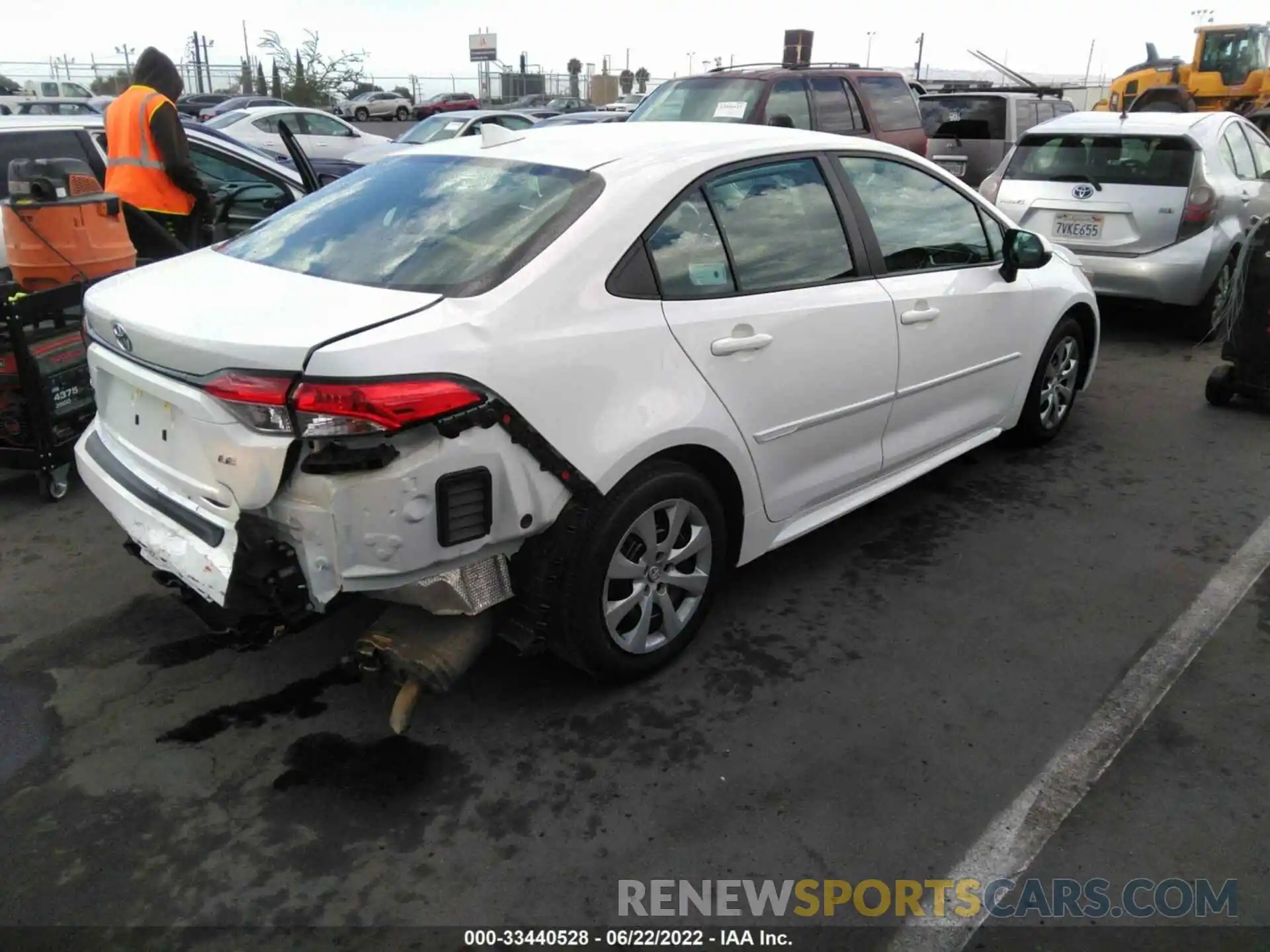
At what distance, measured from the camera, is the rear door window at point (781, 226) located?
333cm

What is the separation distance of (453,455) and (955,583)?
7.55ft

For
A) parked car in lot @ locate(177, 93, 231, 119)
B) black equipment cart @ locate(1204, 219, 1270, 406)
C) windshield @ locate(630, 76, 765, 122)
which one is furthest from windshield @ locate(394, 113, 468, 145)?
black equipment cart @ locate(1204, 219, 1270, 406)

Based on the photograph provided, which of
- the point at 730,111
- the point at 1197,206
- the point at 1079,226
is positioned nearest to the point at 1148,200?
the point at 1197,206

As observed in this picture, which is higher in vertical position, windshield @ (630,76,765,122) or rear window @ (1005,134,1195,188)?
windshield @ (630,76,765,122)

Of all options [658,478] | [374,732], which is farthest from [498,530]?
[374,732]

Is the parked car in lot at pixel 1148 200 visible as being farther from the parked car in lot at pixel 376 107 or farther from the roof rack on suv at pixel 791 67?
the parked car in lot at pixel 376 107

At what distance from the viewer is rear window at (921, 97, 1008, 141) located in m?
11.8

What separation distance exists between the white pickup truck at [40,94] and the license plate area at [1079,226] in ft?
46.0

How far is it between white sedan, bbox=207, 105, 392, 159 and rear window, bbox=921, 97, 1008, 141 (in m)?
9.03

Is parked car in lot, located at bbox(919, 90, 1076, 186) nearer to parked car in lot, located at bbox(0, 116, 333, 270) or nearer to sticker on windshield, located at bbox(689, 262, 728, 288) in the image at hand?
parked car in lot, located at bbox(0, 116, 333, 270)

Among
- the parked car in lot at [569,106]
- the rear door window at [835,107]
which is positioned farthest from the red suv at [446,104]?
the rear door window at [835,107]

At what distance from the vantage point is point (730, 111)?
9.47 m

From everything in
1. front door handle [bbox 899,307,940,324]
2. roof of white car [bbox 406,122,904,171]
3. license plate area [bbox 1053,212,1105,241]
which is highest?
roof of white car [bbox 406,122,904,171]

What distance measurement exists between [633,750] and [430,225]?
5.65 ft
